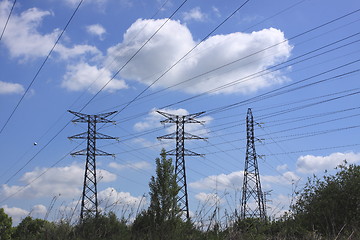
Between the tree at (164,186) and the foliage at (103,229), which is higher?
the tree at (164,186)

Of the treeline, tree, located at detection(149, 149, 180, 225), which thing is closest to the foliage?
the treeline

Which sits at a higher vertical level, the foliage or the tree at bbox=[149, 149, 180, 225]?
the tree at bbox=[149, 149, 180, 225]

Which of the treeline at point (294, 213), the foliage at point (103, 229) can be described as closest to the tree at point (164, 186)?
the treeline at point (294, 213)

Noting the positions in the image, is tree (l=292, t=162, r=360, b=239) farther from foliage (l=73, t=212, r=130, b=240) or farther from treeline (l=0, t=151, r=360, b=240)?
foliage (l=73, t=212, r=130, b=240)

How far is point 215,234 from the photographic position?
809 cm

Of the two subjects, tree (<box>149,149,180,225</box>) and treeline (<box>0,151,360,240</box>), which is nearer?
treeline (<box>0,151,360,240</box>)

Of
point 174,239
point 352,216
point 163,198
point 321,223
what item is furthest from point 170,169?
point 174,239

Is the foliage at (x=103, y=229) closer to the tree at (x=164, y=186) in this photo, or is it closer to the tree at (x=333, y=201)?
the tree at (x=164, y=186)

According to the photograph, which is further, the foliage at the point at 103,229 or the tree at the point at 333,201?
the tree at the point at 333,201

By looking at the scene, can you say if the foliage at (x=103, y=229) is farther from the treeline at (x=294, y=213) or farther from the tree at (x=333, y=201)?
the tree at (x=333, y=201)

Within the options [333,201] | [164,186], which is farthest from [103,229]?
[333,201]

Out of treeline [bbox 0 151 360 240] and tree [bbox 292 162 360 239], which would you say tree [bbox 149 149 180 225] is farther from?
tree [bbox 292 162 360 239]

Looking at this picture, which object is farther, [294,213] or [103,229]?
[294,213]

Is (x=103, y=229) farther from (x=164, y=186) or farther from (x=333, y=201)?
(x=333, y=201)
